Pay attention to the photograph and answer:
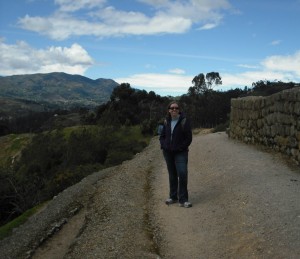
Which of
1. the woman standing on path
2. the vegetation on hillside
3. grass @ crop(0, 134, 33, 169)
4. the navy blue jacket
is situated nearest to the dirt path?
the woman standing on path

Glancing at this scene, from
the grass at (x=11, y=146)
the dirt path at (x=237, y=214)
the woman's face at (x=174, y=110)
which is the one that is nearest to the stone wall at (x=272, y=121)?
the dirt path at (x=237, y=214)

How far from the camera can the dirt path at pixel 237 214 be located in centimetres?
670

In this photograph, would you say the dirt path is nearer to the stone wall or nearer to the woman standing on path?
the woman standing on path

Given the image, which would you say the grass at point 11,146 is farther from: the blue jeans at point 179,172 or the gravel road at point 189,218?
the blue jeans at point 179,172

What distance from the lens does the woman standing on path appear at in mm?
9250

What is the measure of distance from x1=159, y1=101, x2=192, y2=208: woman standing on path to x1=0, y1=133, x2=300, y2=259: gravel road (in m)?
0.46

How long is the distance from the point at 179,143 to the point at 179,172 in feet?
2.02

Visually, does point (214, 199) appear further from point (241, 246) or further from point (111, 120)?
point (111, 120)

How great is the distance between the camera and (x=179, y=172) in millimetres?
9320

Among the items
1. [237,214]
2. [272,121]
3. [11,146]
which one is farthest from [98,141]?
[11,146]

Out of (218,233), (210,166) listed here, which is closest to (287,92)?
(210,166)

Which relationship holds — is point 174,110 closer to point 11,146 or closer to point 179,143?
point 179,143

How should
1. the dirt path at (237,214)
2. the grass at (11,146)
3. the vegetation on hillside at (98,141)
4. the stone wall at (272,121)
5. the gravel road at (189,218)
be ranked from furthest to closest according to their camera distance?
the grass at (11,146), the vegetation on hillside at (98,141), the stone wall at (272,121), the gravel road at (189,218), the dirt path at (237,214)

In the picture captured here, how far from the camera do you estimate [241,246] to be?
6.74m
